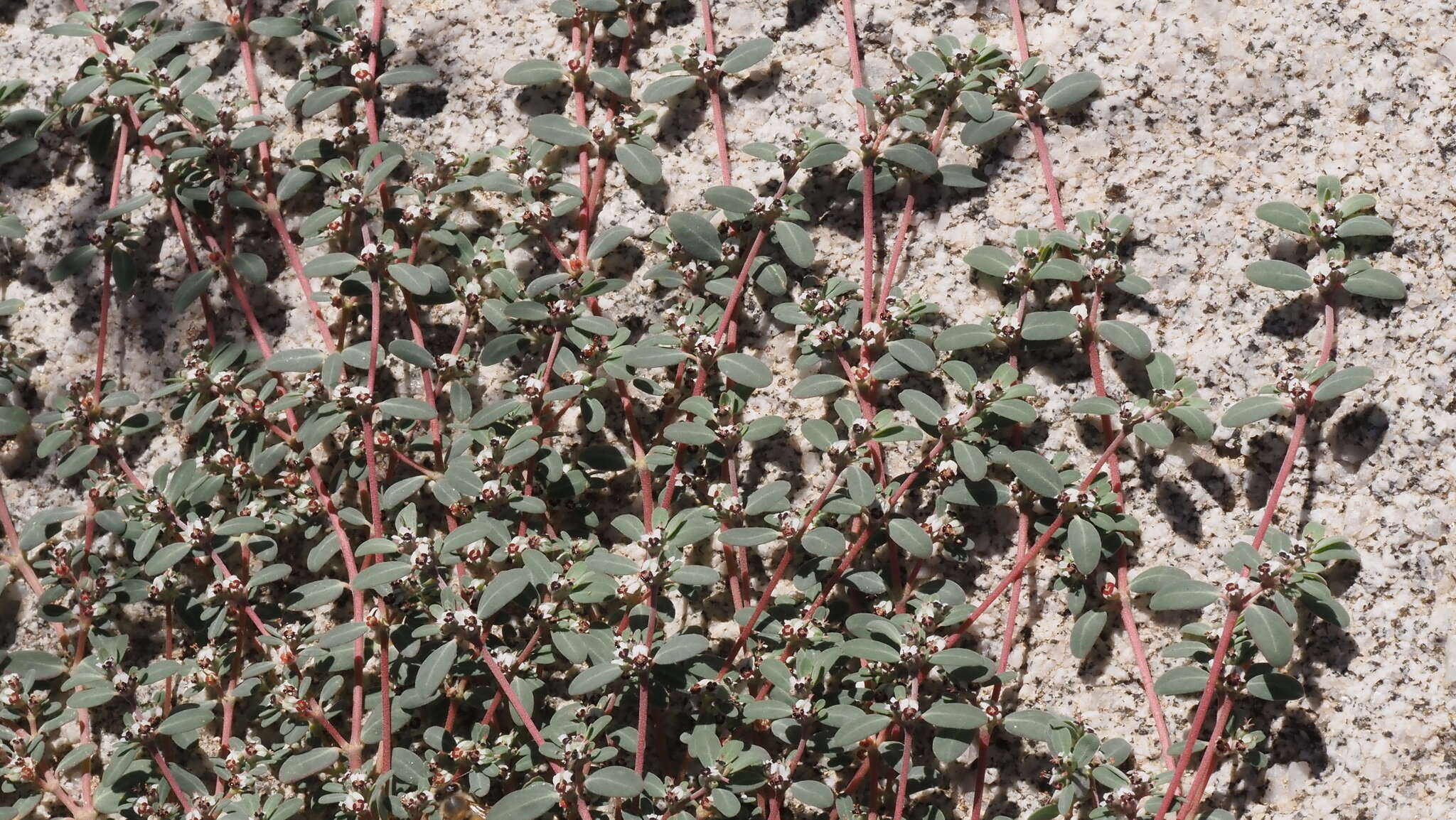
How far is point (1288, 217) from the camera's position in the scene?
202 cm

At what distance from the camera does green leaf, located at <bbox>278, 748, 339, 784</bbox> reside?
2012mm

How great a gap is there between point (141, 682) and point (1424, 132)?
2.81 metres

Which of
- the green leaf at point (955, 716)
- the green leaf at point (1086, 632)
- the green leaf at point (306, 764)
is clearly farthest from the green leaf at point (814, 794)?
the green leaf at point (306, 764)

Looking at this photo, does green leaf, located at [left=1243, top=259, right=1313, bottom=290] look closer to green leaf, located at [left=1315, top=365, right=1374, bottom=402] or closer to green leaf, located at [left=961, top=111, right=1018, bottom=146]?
green leaf, located at [left=1315, top=365, right=1374, bottom=402]

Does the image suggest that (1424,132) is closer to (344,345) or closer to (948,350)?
(948,350)

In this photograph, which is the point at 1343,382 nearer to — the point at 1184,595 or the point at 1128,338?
the point at 1128,338

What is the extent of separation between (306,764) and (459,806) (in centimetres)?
30

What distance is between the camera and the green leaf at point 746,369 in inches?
81.5

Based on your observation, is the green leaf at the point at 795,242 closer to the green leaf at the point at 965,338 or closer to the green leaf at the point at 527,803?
the green leaf at the point at 965,338

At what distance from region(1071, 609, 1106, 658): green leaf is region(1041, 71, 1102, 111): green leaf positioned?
3.42 feet

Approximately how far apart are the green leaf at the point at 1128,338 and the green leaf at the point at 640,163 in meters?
0.97

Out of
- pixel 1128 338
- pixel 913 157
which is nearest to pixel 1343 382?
pixel 1128 338

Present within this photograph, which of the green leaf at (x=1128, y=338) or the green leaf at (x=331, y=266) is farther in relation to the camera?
the green leaf at (x=331, y=266)

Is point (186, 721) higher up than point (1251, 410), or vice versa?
point (1251, 410)
